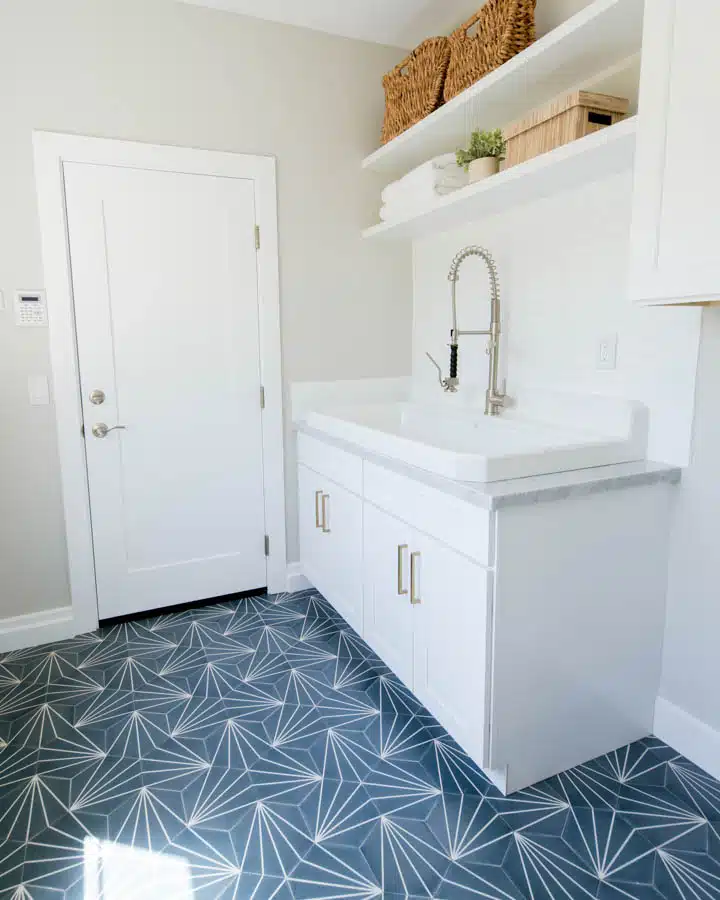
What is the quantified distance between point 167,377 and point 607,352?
70.9 inches

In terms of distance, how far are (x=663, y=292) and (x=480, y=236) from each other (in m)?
1.26

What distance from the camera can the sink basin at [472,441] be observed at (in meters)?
1.60

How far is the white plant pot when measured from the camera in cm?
211

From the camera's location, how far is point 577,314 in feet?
6.73

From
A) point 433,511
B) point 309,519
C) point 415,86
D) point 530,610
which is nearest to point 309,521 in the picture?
point 309,519

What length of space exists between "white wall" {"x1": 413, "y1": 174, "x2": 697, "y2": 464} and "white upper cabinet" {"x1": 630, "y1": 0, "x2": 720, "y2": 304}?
1.20 feet

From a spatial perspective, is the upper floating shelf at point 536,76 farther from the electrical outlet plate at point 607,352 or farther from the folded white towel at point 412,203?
the electrical outlet plate at point 607,352

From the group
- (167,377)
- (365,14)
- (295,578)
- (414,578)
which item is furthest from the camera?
(295,578)

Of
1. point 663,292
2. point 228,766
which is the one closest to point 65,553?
point 228,766

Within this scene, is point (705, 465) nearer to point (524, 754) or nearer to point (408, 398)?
point (524, 754)

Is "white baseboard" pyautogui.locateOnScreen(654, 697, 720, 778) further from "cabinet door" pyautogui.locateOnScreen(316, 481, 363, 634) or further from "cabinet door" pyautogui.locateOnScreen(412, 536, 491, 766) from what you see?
"cabinet door" pyautogui.locateOnScreen(316, 481, 363, 634)

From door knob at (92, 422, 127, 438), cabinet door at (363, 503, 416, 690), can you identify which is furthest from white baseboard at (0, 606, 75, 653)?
cabinet door at (363, 503, 416, 690)

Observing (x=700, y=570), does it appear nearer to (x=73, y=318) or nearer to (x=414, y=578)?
(x=414, y=578)

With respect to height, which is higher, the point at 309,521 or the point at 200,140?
the point at 200,140
